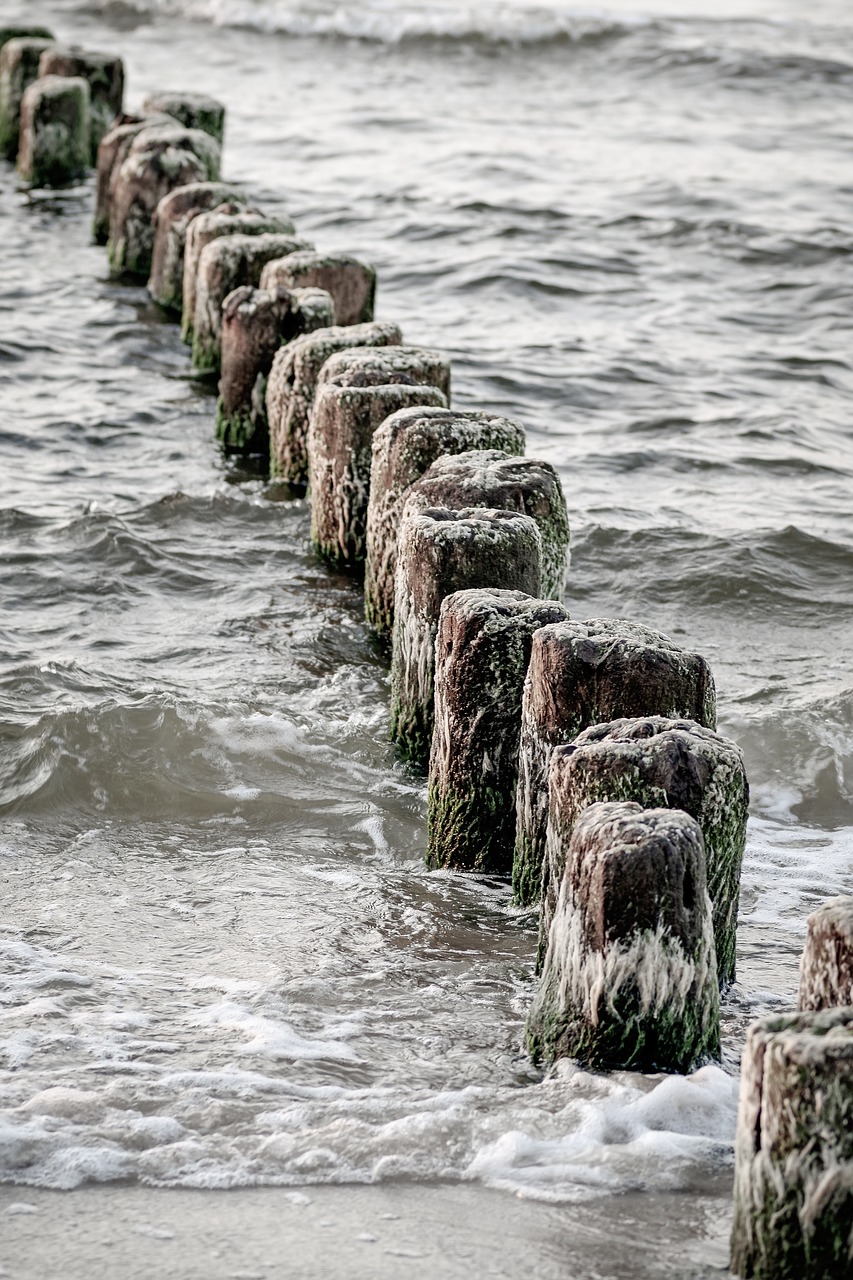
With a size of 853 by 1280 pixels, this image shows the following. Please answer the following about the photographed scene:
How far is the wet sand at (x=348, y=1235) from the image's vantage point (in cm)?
278

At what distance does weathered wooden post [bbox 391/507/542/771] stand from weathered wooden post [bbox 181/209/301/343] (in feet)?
13.6

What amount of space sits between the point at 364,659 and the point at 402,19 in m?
17.0

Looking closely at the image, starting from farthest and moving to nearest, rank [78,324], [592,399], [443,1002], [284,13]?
[284,13] < [78,324] < [592,399] < [443,1002]

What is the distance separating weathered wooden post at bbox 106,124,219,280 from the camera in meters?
9.88

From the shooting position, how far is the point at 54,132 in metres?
12.1

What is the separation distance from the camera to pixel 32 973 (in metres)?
3.83

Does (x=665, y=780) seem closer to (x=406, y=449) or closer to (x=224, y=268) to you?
(x=406, y=449)

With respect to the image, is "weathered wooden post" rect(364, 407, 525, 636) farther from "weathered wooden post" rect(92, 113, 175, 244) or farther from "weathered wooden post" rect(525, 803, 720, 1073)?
"weathered wooden post" rect(92, 113, 175, 244)

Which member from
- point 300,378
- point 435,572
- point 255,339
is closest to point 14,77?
point 255,339

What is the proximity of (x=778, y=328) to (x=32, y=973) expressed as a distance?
7.95 m

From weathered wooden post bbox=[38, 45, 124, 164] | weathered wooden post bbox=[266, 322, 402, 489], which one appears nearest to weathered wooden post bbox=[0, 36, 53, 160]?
weathered wooden post bbox=[38, 45, 124, 164]

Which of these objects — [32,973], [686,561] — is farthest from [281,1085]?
[686,561]

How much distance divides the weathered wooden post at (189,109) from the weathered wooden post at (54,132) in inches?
30.4

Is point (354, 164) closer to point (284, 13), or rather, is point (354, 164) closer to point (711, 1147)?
point (284, 13)
